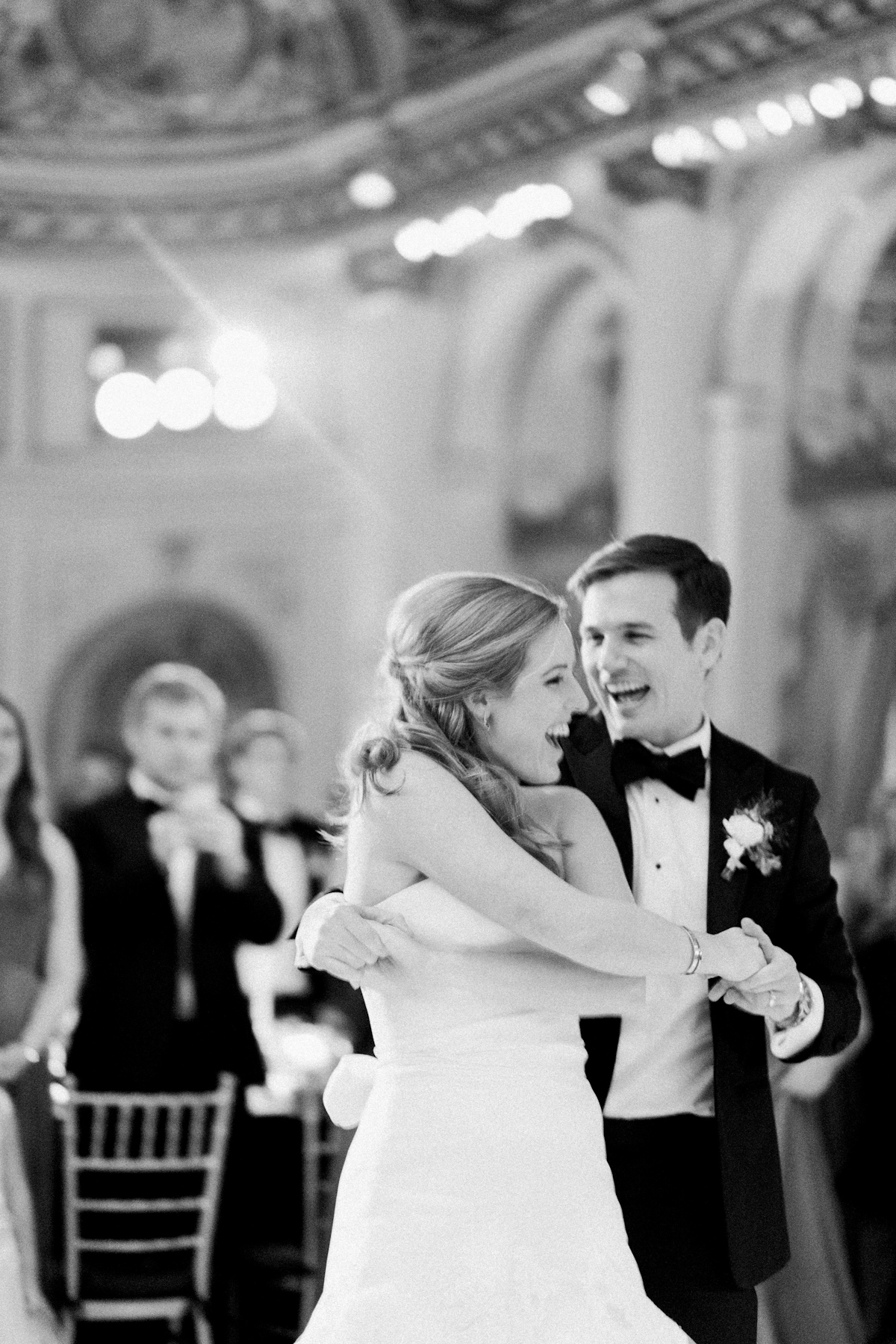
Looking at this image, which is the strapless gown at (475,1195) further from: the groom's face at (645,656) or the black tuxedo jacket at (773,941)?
the groom's face at (645,656)

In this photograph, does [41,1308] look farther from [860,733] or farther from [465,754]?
[860,733]

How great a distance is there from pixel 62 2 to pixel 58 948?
331 inches

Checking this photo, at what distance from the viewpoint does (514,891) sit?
260cm

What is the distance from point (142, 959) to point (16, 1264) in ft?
5.00

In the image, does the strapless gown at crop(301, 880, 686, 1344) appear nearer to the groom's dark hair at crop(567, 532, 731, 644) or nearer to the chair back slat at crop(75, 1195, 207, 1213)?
the groom's dark hair at crop(567, 532, 731, 644)

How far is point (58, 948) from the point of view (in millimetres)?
4875

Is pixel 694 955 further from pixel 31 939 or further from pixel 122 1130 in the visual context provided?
pixel 122 1130

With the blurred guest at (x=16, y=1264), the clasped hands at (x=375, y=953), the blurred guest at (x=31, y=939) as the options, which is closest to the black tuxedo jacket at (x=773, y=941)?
the clasped hands at (x=375, y=953)

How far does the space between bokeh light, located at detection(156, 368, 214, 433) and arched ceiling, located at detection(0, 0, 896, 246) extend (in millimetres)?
1087

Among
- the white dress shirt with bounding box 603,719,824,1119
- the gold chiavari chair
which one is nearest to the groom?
the white dress shirt with bounding box 603,719,824,1119

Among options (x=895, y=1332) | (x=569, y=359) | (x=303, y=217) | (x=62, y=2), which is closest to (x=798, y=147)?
(x=569, y=359)

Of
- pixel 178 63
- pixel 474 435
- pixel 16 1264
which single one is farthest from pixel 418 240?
pixel 16 1264

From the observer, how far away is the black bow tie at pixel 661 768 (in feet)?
10.1

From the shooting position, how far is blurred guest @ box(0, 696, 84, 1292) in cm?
478
